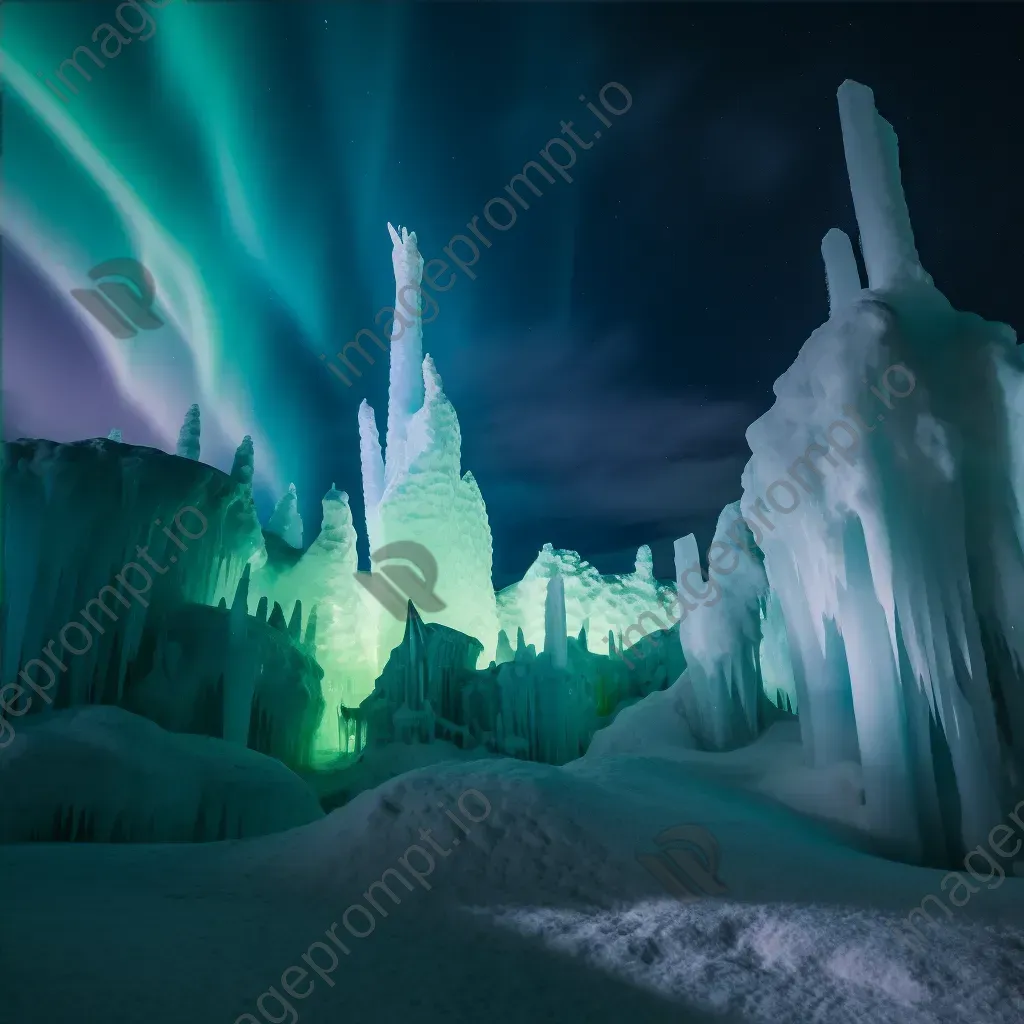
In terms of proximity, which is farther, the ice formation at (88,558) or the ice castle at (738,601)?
the ice formation at (88,558)

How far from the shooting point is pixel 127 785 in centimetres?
1224

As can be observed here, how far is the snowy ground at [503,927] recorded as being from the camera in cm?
453

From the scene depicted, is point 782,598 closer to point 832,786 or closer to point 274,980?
point 832,786

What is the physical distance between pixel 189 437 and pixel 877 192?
71.5 feet

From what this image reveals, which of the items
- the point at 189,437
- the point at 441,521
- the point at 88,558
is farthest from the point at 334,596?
the point at 88,558

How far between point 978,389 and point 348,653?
2685cm

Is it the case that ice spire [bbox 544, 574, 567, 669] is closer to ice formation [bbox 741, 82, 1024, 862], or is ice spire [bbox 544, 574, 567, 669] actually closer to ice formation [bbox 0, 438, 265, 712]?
ice formation [bbox 0, 438, 265, 712]

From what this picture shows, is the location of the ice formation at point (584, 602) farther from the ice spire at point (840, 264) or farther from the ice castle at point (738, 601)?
the ice spire at point (840, 264)

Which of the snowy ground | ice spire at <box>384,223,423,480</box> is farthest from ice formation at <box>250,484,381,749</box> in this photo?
the snowy ground

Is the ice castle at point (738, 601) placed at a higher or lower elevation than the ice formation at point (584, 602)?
lower

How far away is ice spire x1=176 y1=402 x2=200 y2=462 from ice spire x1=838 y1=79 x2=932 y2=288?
21.4 metres

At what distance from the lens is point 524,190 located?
144 feet

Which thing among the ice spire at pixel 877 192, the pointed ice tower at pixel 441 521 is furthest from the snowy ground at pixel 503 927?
the pointed ice tower at pixel 441 521

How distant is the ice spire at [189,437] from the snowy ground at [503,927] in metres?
17.4
